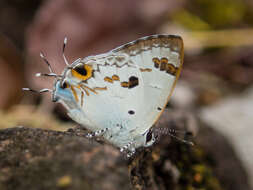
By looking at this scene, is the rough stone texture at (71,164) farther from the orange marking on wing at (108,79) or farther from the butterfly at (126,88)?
the orange marking on wing at (108,79)

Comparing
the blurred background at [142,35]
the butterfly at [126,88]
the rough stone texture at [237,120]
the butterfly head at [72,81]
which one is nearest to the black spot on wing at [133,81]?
the butterfly at [126,88]

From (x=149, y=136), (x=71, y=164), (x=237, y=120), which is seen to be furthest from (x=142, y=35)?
(x=71, y=164)

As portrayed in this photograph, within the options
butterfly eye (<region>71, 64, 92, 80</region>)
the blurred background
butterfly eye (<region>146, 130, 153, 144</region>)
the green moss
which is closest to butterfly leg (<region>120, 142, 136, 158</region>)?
butterfly eye (<region>146, 130, 153, 144</region>)

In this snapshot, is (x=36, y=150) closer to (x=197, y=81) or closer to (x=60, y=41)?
(x=60, y=41)

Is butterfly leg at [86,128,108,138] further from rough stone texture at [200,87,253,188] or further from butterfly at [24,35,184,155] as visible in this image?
rough stone texture at [200,87,253,188]

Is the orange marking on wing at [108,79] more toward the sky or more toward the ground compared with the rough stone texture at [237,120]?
more toward the sky

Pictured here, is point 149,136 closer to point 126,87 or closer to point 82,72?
point 126,87
